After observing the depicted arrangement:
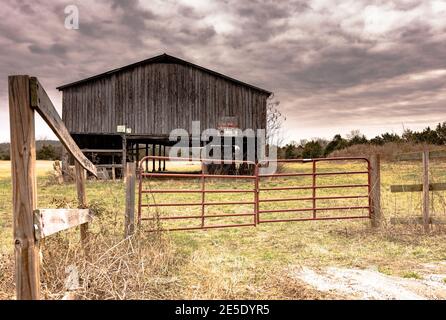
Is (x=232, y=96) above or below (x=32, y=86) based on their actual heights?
above

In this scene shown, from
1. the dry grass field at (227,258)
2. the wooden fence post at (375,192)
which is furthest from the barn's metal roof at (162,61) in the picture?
the wooden fence post at (375,192)

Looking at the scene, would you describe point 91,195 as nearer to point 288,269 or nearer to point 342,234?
point 342,234

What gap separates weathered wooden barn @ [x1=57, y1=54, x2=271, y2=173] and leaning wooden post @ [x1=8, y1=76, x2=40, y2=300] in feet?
65.0

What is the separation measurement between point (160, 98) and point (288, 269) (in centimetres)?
1784

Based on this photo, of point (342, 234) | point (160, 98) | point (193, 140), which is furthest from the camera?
point (193, 140)

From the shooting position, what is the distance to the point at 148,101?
2264cm

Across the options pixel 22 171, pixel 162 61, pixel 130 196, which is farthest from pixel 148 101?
pixel 22 171

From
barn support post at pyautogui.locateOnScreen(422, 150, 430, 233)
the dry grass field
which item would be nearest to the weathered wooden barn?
the dry grass field

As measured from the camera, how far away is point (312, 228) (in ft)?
32.0

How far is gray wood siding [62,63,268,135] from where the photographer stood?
22.5 meters

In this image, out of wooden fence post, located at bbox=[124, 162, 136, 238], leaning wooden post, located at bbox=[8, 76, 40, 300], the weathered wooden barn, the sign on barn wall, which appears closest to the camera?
leaning wooden post, located at bbox=[8, 76, 40, 300]

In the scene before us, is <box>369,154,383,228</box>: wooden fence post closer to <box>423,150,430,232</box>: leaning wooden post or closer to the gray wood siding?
<box>423,150,430,232</box>: leaning wooden post

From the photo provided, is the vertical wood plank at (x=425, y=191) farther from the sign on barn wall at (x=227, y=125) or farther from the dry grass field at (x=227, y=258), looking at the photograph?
the sign on barn wall at (x=227, y=125)
